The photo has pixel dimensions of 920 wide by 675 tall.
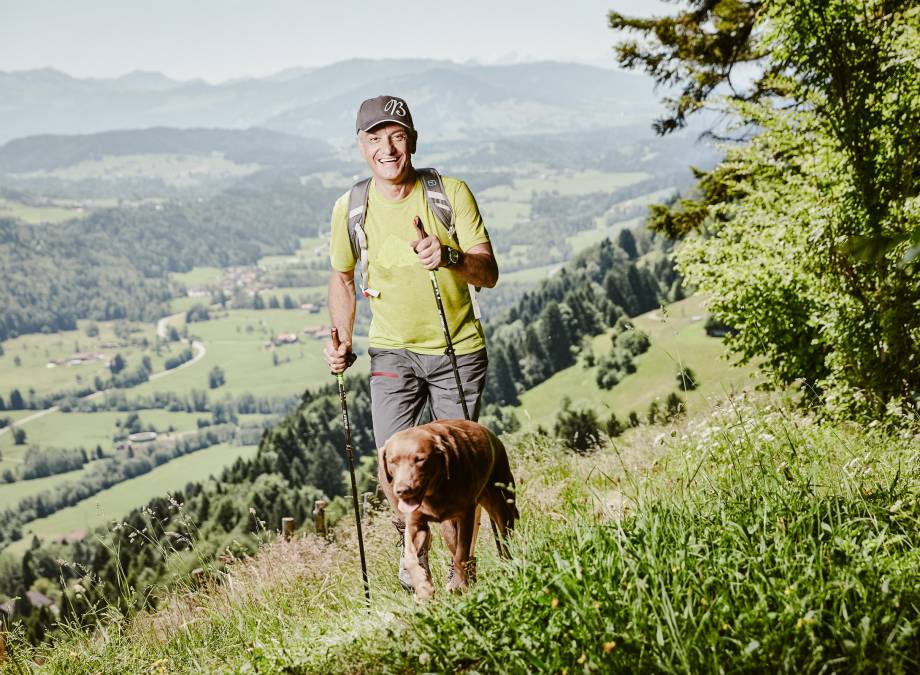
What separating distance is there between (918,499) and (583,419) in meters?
55.1

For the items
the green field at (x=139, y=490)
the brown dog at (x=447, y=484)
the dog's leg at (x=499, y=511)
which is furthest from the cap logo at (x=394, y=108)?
the green field at (x=139, y=490)

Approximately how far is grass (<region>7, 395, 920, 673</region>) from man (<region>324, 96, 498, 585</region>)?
95 centimetres

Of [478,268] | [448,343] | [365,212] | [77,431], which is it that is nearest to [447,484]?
[448,343]

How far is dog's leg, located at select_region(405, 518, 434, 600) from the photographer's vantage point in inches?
139

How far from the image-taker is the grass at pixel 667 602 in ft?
8.70

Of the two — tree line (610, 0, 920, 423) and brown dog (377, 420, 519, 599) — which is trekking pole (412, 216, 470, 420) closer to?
brown dog (377, 420, 519, 599)

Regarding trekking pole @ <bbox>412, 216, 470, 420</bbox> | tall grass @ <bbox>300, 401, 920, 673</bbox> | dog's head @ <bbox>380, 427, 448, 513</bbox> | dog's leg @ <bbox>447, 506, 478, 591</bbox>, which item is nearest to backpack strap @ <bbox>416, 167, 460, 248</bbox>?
trekking pole @ <bbox>412, 216, 470, 420</bbox>

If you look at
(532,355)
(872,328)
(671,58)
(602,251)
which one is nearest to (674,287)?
(532,355)

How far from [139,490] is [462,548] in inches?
5969

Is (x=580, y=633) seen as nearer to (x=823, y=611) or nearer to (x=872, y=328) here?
(x=823, y=611)

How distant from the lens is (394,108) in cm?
428

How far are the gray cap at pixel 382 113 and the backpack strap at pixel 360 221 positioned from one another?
0.35 meters

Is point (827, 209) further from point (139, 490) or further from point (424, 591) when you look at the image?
point (139, 490)

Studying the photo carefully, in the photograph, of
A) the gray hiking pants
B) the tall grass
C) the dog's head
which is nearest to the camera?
the tall grass
